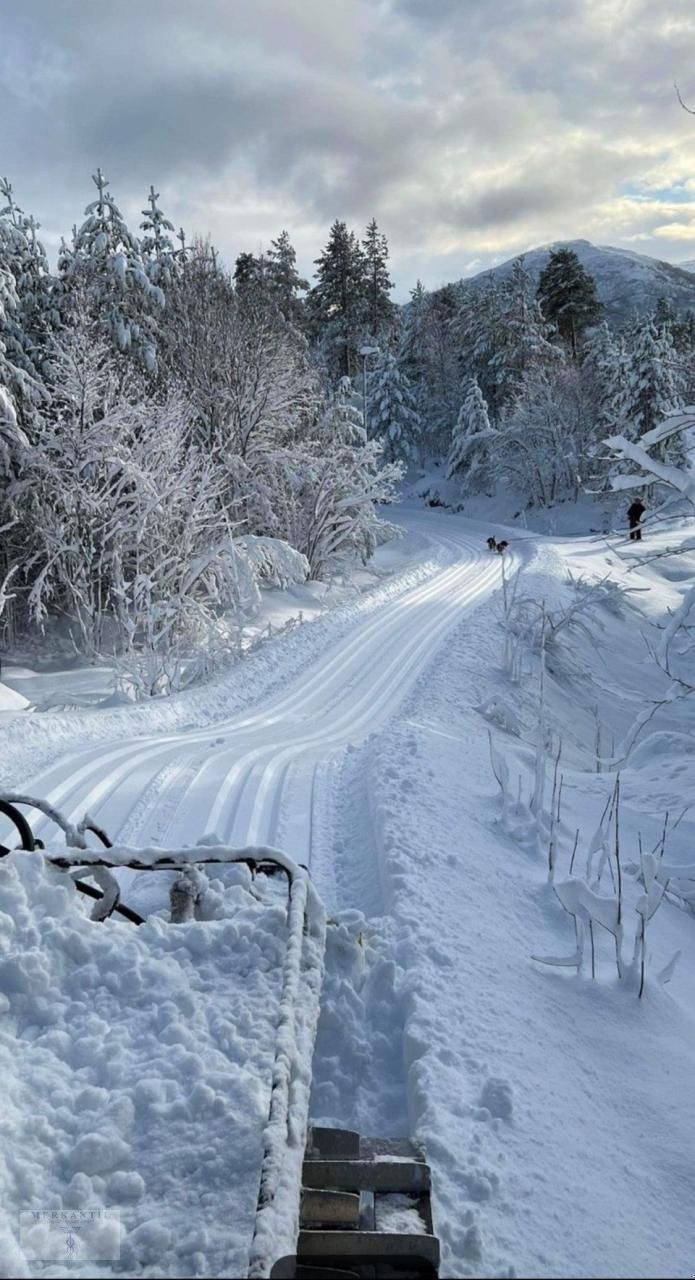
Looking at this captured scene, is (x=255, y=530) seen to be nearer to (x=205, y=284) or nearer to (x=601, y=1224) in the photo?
(x=205, y=284)

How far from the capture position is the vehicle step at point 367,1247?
190 centimetres

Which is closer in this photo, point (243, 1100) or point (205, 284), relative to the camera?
point (243, 1100)

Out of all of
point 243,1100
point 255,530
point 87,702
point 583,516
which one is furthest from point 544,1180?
point 583,516

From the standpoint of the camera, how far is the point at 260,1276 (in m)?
1.65

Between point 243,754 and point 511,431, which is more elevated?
point 511,431

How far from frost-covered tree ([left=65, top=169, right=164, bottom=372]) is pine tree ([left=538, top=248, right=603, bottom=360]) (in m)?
40.4

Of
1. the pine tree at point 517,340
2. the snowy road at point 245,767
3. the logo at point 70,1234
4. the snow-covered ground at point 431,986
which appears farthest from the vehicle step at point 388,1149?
the pine tree at point 517,340

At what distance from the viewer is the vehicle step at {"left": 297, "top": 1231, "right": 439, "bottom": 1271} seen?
75.0 inches

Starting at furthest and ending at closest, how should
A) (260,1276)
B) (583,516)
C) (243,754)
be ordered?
(583,516), (243,754), (260,1276)

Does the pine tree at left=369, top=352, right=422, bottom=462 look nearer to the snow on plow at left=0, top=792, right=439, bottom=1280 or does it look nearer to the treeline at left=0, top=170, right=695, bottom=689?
the treeline at left=0, top=170, right=695, bottom=689

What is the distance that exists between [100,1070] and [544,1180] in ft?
4.78

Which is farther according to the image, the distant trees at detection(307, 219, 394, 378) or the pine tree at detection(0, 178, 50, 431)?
the distant trees at detection(307, 219, 394, 378)

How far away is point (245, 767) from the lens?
7.82 metres

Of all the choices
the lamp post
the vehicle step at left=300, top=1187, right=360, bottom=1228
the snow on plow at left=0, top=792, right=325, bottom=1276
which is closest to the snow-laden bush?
the snow on plow at left=0, top=792, right=325, bottom=1276
